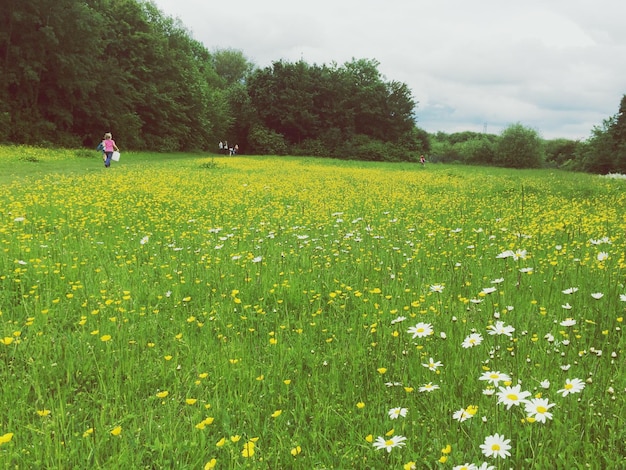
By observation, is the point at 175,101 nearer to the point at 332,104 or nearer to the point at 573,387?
the point at 332,104

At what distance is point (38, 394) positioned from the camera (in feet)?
8.48

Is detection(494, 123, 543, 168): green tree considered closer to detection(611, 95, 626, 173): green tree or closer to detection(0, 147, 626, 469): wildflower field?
detection(611, 95, 626, 173): green tree

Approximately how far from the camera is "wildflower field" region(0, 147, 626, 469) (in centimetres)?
218

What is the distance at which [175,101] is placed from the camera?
48.7 m

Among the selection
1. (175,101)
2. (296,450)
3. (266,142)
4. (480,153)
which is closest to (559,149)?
(480,153)

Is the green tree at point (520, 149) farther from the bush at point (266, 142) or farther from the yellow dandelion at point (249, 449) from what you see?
the yellow dandelion at point (249, 449)

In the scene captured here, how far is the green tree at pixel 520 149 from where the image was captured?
174 feet

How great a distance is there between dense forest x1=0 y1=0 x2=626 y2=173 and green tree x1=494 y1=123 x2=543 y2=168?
125mm

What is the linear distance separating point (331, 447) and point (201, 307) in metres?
2.15

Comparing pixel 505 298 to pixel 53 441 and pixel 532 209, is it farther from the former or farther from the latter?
pixel 532 209

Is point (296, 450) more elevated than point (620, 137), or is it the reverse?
point (620, 137)

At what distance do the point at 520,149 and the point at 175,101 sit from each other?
41912 mm

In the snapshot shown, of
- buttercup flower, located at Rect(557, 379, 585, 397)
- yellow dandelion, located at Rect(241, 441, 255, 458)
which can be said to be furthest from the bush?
buttercup flower, located at Rect(557, 379, 585, 397)

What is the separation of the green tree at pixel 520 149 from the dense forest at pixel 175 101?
4.9 inches
